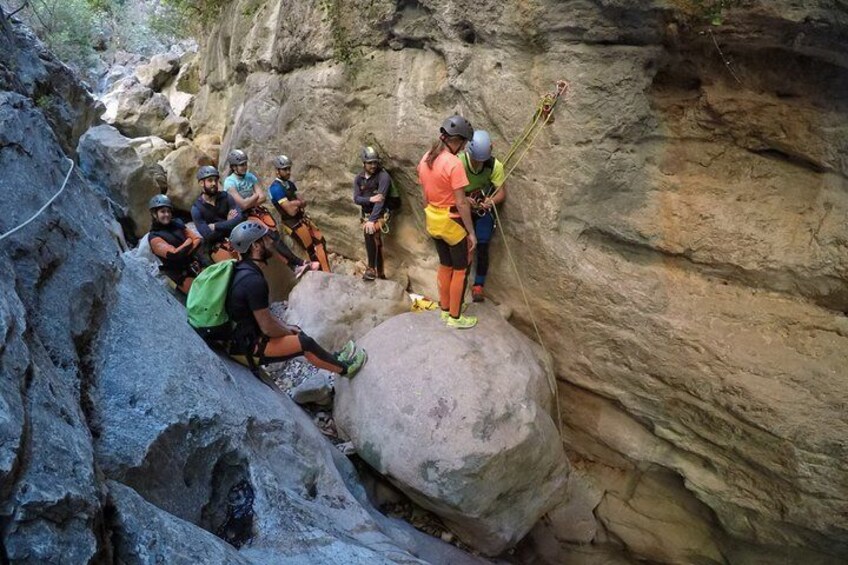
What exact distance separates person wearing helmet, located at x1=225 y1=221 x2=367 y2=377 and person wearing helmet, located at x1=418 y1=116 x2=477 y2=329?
140 cm

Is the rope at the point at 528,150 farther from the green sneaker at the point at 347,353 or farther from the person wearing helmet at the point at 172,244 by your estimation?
the person wearing helmet at the point at 172,244

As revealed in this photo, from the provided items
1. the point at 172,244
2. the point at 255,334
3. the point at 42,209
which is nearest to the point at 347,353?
the point at 255,334

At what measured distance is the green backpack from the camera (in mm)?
4695

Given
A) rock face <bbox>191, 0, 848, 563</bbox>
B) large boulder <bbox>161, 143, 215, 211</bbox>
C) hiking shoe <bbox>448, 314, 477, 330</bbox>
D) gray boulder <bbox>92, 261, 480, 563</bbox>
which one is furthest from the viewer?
large boulder <bbox>161, 143, 215, 211</bbox>

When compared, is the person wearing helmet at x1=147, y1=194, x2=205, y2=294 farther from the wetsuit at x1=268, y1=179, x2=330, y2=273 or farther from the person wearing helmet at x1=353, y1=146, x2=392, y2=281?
the person wearing helmet at x1=353, y1=146, x2=392, y2=281

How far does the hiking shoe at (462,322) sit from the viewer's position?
234 inches

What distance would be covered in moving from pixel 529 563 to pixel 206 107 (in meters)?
11.2

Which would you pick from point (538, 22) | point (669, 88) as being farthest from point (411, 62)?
point (669, 88)

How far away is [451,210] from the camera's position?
5.50 metres

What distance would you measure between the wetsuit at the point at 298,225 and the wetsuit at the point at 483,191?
236 cm

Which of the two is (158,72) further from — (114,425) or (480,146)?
(114,425)

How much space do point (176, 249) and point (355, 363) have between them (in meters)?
2.31

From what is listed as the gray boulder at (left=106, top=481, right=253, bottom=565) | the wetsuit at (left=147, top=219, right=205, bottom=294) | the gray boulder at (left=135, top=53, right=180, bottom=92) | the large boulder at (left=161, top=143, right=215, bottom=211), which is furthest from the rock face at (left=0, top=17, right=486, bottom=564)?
the gray boulder at (left=135, top=53, right=180, bottom=92)

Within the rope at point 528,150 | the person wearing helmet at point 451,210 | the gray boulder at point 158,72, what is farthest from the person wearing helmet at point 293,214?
the gray boulder at point 158,72
